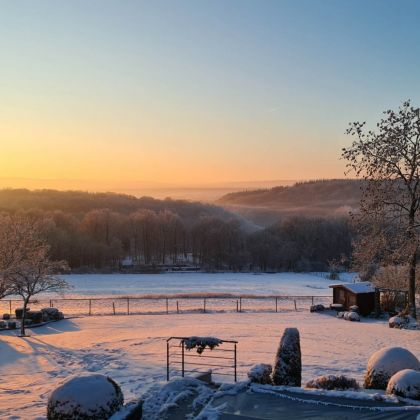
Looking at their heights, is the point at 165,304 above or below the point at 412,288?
below

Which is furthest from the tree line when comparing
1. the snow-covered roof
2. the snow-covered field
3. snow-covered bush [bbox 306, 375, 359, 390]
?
snow-covered bush [bbox 306, 375, 359, 390]

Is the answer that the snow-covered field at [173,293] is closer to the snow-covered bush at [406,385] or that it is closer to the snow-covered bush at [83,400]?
the snow-covered bush at [406,385]

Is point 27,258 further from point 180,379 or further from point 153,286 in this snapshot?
point 153,286

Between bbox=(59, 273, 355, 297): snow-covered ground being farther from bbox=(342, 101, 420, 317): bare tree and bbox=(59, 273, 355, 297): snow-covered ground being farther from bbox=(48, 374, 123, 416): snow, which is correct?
bbox=(48, 374, 123, 416): snow

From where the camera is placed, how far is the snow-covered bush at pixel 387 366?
1539 centimetres

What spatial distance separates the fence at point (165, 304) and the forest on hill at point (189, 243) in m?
47.3

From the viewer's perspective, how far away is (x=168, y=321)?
113 feet

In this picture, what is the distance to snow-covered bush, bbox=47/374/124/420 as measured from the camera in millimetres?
11438

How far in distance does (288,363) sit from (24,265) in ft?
74.8

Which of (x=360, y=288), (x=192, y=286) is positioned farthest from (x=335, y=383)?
(x=192, y=286)

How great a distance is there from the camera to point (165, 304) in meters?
48.2

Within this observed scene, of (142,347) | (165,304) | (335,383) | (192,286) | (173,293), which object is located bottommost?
(192,286)

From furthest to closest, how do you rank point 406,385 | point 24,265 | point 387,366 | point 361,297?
point 361,297 < point 24,265 < point 387,366 < point 406,385

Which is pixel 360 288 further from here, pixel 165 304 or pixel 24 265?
pixel 24 265
